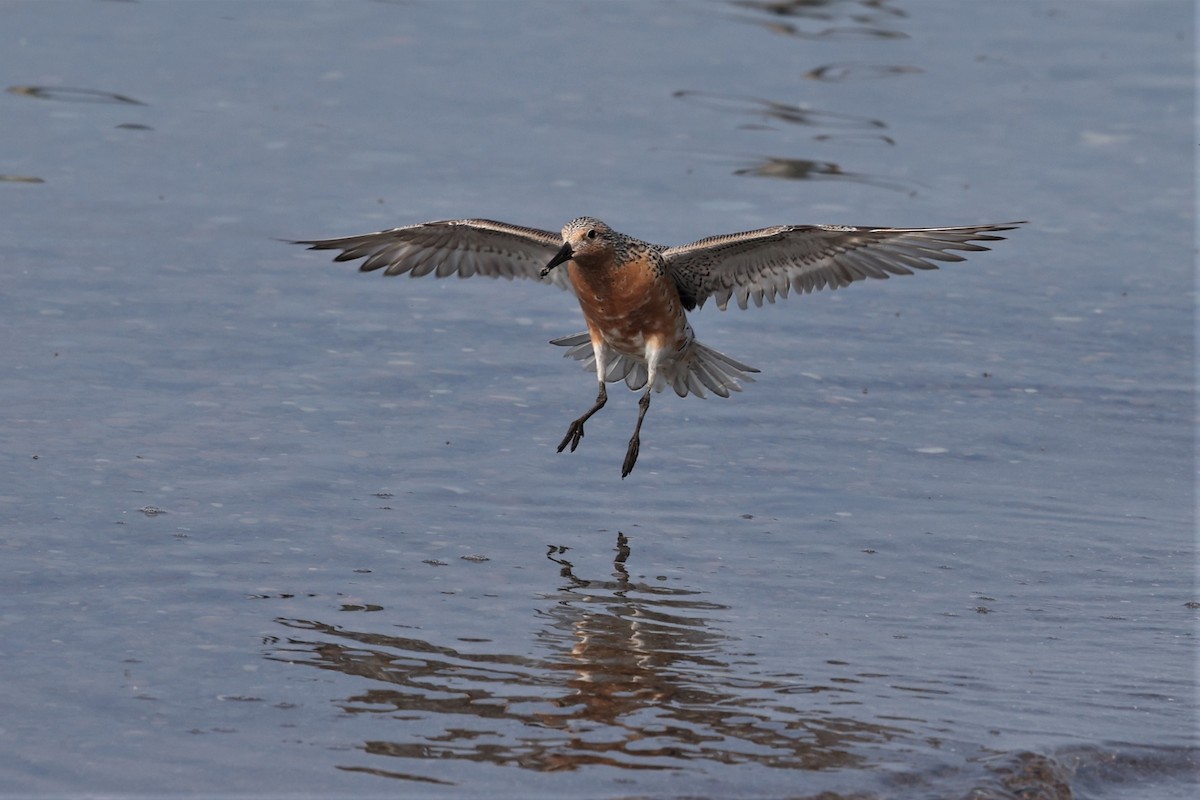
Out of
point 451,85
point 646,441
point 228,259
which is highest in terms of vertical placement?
point 451,85

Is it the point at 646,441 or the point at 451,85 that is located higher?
the point at 451,85

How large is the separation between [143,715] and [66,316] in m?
4.77

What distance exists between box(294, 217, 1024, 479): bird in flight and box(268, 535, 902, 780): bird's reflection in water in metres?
1.88

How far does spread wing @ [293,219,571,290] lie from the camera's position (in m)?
9.42

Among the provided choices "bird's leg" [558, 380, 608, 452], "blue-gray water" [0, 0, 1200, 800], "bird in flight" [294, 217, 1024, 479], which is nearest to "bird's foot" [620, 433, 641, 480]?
"bird in flight" [294, 217, 1024, 479]

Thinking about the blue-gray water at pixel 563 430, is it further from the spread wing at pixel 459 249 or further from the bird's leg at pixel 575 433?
the spread wing at pixel 459 249

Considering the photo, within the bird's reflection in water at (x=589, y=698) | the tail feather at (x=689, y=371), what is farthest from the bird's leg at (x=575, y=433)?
the bird's reflection in water at (x=589, y=698)

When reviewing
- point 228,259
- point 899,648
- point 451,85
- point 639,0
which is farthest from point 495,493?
point 639,0

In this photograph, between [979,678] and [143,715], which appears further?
[979,678]

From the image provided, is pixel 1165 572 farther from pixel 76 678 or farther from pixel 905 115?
pixel 905 115

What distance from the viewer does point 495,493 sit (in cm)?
845

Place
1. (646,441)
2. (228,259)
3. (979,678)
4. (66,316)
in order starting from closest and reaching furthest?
1. (979,678)
2. (646,441)
3. (66,316)
4. (228,259)

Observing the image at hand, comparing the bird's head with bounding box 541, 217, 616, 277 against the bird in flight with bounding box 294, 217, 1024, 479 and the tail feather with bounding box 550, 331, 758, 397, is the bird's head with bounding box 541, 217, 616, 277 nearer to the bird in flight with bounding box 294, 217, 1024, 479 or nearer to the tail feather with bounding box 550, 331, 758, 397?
the bird in flight with bounding box 294, 217, 1024, 479

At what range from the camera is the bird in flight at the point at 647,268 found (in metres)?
8.98
